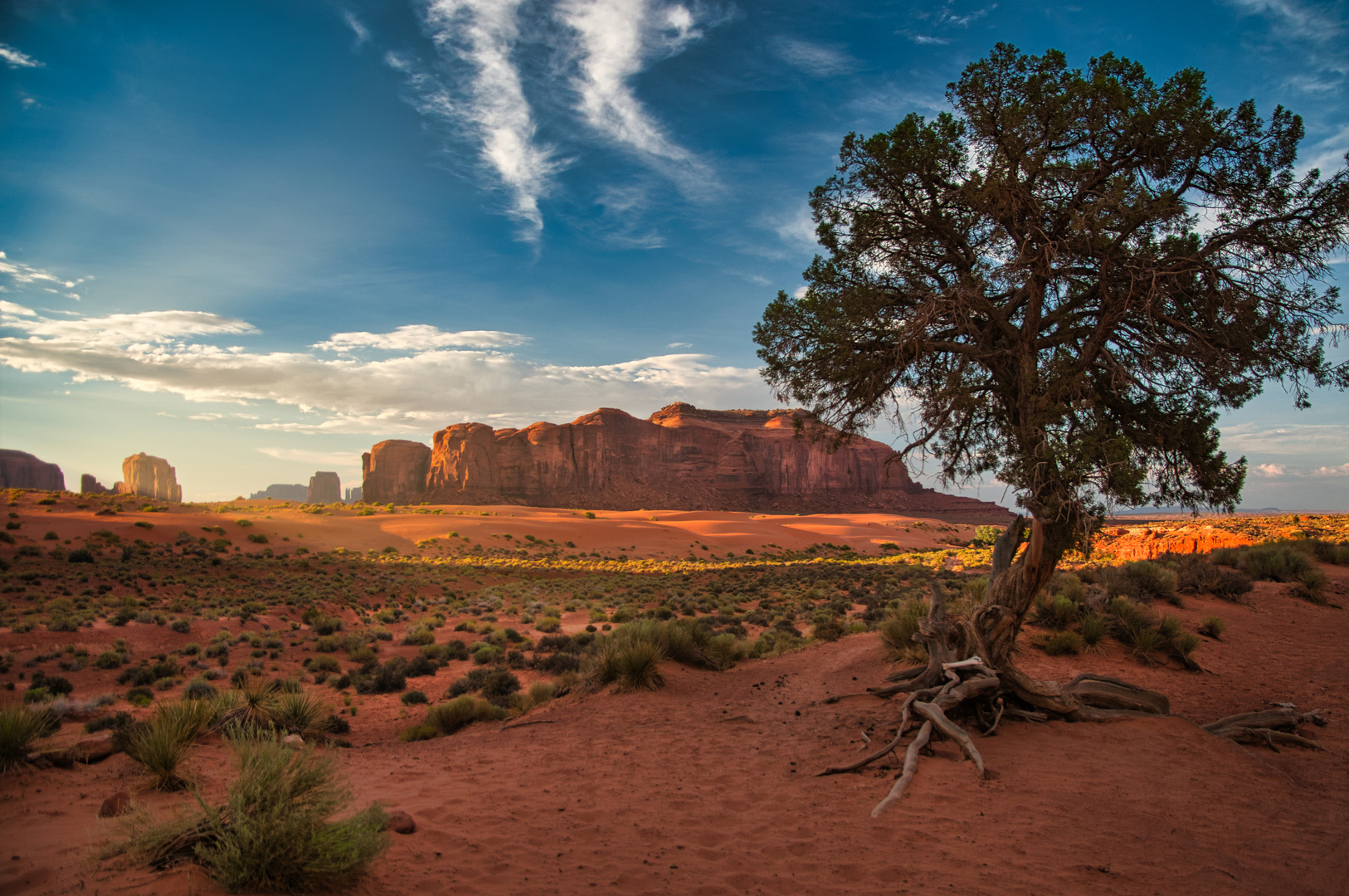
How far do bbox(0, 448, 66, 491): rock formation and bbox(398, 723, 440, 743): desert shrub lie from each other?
146 m

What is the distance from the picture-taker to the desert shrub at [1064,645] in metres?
10.9

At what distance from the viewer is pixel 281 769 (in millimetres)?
3977

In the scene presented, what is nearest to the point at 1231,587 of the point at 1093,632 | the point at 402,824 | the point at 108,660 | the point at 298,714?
the point at 1093,632

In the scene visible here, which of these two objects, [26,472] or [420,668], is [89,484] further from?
[420,668]

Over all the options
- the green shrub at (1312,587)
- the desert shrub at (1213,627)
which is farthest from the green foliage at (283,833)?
the green shrub at (1312,587)

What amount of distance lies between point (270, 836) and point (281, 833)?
0.06 m

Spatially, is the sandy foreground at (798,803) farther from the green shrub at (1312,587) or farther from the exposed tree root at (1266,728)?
the green shrub at (1312,587)

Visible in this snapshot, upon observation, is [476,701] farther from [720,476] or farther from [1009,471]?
[720,476]

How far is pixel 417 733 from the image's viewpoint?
31.5ft

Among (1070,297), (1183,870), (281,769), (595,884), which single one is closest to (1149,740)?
(1183,870)

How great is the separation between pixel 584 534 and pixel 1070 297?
171 feet

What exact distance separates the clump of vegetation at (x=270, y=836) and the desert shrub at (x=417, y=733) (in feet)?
19.3

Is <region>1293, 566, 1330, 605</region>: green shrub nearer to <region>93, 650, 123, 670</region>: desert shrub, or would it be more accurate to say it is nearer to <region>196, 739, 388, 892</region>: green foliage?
<region>196, 739, 388, 892</region>: green foliage

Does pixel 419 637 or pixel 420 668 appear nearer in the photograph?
pixel 420 668
